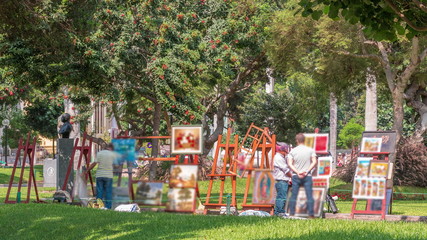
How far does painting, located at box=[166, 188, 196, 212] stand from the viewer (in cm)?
1675

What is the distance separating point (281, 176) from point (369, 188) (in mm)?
1782

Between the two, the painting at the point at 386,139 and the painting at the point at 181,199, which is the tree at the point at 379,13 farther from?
the painting at the point at 386,139

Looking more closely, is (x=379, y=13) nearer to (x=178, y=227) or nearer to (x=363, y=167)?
(x=178, y=227)

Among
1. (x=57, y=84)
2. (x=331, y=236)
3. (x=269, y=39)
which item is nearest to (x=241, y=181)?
(x=269, y=39)

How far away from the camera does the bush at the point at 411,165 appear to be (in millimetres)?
32938

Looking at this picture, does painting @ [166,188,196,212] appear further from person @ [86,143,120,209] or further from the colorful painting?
the colorful painting

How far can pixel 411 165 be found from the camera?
33219 mm

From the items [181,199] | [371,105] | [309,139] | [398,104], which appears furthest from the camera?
[371,105]

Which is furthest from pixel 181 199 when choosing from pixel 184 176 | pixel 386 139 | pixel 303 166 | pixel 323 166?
pixel 386 139

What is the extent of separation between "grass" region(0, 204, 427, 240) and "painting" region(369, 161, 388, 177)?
3222 mm

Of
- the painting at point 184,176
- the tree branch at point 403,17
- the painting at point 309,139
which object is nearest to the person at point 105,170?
the painting at point 184,176

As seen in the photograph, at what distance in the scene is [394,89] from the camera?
84.3 ft

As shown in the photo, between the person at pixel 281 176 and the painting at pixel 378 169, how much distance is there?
1699 mm

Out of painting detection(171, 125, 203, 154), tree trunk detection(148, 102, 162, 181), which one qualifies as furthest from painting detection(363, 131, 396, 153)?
tree trunk detection(148, 102, 162, 181)
